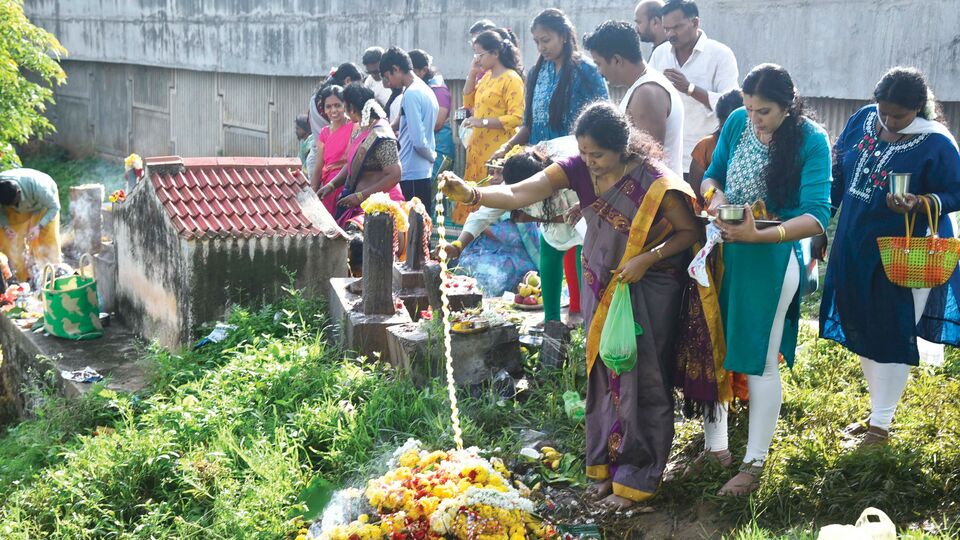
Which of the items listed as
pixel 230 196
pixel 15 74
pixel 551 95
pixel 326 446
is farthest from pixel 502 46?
pixel 15 74

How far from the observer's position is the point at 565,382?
19.8 feet

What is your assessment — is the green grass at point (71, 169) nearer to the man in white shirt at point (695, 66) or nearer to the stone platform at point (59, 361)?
the stone platform at point (59, 361)

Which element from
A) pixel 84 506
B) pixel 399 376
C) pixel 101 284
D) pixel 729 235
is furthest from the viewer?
pixel 101 284

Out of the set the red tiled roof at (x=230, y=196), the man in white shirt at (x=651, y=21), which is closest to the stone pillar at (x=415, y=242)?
the red tiled roof at (x=230, y=196)

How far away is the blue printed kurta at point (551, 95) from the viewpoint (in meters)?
7.04

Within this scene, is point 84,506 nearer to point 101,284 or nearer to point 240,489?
point 240,489

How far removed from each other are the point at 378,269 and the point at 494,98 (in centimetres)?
248

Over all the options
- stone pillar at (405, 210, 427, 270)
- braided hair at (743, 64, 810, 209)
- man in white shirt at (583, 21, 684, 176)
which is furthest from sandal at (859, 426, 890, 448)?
stone pillar at (405, 210, 427, 270)

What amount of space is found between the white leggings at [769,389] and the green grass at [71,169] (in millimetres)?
15760

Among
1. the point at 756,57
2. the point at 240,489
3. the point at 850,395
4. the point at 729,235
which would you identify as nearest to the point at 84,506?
the point at 240,489

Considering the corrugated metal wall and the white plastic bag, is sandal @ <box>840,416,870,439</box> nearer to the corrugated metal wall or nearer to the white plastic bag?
the white plastic bag

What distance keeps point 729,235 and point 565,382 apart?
1933mm

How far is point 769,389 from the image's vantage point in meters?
4.69

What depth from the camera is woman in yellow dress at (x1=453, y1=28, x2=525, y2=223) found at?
8547mm
